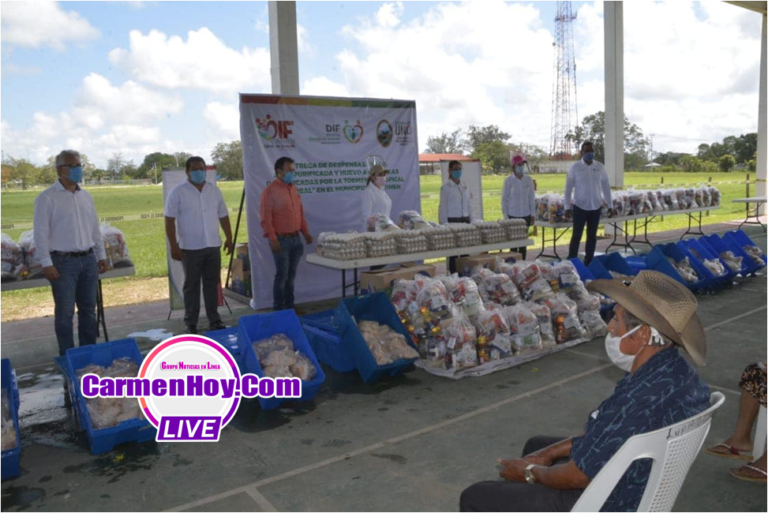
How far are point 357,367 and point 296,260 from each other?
2362 millimetres

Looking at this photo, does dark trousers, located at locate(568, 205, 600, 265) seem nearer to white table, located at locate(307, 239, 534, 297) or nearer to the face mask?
white table, located at locate(307, 239, 534, 297)

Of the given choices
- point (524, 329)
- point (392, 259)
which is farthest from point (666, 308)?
point (392, 259)

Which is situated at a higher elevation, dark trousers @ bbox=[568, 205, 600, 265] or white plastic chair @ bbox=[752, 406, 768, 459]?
dark trousers @ bbox=[568, 205, 600, 265]

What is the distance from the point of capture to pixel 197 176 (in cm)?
591

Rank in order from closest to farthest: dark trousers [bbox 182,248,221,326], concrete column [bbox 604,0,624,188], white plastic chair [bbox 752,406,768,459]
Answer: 1. white plastic chair [bbox 752,406,768,459]
2. dark trousers [bbox 182,248,221,326]
3. concrete column [bbox 604,0,624,188]

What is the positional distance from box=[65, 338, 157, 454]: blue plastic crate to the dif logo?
368cm

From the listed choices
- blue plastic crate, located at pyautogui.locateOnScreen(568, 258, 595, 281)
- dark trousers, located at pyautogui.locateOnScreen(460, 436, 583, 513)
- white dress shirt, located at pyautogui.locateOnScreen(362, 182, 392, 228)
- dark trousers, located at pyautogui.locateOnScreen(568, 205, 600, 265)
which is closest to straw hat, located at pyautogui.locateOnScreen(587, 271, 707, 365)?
dark trousers, located at pyautogui.locateOnScreen(460, 436, 583, 513)

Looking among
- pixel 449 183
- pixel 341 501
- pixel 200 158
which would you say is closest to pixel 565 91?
pixel 449 183

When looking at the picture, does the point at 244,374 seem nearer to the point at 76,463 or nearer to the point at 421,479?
the point at 76,463

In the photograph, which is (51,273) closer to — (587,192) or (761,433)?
(761,433)

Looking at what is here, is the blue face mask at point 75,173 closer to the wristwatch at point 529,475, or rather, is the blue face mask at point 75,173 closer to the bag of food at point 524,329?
the bag of food at point 524,329

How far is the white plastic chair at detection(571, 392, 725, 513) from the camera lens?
1801 millimetres

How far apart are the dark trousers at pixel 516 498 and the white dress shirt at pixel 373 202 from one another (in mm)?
5146

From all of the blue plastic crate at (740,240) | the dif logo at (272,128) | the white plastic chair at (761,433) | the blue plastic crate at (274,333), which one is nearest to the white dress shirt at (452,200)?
the dif logo at (272,128)
